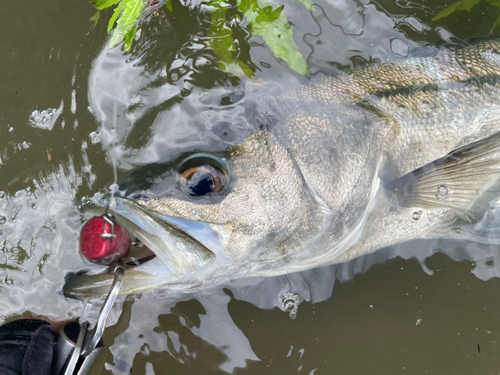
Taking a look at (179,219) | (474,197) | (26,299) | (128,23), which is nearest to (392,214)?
(474,197)

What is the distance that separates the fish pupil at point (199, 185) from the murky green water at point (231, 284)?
0.61m

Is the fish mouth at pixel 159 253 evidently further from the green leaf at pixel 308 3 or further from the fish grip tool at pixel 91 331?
the green leaf at pixel 308 3

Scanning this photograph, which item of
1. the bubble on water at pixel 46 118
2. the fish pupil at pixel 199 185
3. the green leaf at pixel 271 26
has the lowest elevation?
the bubble on water at pixel 46 118

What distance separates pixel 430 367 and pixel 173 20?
2.80 m

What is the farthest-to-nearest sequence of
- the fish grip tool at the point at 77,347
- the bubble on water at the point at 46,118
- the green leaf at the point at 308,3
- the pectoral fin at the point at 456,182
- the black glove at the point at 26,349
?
1. the bubble on water at the point at 46,118
2. the green leaf at the point at 308,3
3. the pectoral fin at the point at 456,182
4. the black glove at the point at 26,349
5. the fish grip tool at the point at 77,347

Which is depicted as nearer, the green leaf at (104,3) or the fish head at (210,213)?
the fish head at (210,213)

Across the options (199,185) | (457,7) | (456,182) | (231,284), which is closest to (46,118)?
(199,185)

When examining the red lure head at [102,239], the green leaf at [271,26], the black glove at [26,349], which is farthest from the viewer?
the green leaf at [271,26]

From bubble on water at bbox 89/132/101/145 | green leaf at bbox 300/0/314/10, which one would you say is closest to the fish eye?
bubble on water at bbox 89/132/101/145

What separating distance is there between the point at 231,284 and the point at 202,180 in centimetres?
91

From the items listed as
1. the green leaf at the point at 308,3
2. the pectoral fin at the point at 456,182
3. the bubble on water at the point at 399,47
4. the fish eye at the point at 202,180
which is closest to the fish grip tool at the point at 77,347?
the fish eye at the point at 202,180

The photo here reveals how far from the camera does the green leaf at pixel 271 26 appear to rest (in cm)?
219

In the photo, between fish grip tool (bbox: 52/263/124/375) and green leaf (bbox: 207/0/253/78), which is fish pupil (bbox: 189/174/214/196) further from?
green leaf (bbox: 207/0/253/78)

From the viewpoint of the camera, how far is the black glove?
75.7 inches
